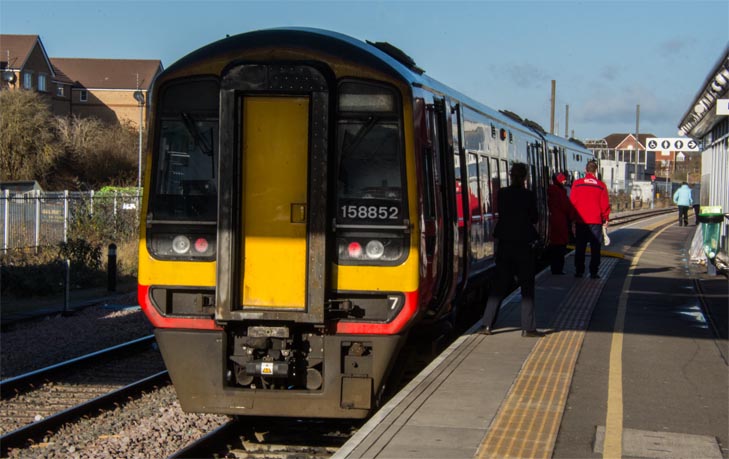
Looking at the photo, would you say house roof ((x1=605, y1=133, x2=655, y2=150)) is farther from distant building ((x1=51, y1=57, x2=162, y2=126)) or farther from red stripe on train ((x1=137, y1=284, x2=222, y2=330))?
red stripe on train ((x1=137, y1=284, x2=222, y2=330))

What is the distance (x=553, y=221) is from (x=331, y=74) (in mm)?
9602

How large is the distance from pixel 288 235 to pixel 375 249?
662 mm

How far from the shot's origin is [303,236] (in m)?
7.39

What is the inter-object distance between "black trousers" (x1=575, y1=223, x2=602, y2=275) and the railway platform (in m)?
2.52

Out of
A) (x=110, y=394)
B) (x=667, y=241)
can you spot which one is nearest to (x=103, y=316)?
(x=110, y=394)

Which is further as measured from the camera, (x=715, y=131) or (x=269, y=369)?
(x=715, y=131)

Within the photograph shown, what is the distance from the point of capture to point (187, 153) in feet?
25.4

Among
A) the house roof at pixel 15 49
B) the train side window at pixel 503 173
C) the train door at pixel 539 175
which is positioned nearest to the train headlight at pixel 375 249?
the train side window at pixel 503 173

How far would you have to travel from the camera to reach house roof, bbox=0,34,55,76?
6525 centimetres

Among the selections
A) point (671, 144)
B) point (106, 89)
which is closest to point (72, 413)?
point (671, 144)

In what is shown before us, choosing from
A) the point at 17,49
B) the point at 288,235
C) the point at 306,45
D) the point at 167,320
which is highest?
the point at 17,49

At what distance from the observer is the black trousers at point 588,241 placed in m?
15.5

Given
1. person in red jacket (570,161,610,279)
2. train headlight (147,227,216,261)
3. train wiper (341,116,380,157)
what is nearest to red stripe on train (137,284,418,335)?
train headlight (147,227,216,261)

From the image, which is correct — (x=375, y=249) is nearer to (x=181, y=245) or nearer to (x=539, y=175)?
(x=181, y=245)
